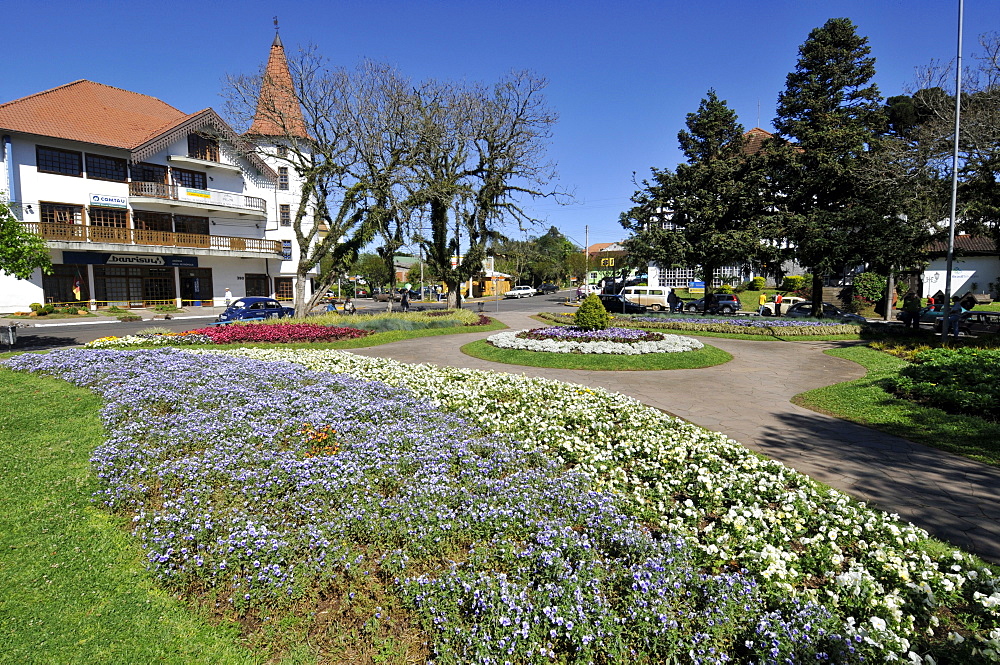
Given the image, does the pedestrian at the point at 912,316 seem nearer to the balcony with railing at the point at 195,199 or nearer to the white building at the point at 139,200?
the white building at the point at 139,200

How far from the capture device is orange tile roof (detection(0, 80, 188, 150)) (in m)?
29.9

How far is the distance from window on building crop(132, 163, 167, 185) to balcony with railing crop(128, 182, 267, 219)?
60 cm

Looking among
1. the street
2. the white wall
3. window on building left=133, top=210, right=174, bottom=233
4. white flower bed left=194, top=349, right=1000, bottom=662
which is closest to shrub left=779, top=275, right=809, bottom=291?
the white wall

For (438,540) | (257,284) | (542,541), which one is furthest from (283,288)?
(542,541)

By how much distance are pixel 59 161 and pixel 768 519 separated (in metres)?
41.1

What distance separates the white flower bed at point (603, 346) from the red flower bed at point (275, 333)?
6002 millimetres

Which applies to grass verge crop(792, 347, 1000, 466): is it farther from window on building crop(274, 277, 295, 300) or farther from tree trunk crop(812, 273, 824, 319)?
window on building crop(274, 277, 295, 300)

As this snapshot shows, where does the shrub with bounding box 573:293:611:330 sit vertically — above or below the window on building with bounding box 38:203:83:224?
below

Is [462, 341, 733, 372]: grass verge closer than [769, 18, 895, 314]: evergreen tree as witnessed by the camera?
Yes

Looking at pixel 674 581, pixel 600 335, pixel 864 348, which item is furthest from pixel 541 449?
pixel 864 348

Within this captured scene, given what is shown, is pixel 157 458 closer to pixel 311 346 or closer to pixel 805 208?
pixel 311 346

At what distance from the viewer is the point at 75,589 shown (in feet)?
10.8

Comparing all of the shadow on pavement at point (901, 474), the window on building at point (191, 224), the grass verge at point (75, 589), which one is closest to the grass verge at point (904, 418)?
the shadow on pavement at point (901, 474)

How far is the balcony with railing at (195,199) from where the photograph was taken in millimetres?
→ 33688
